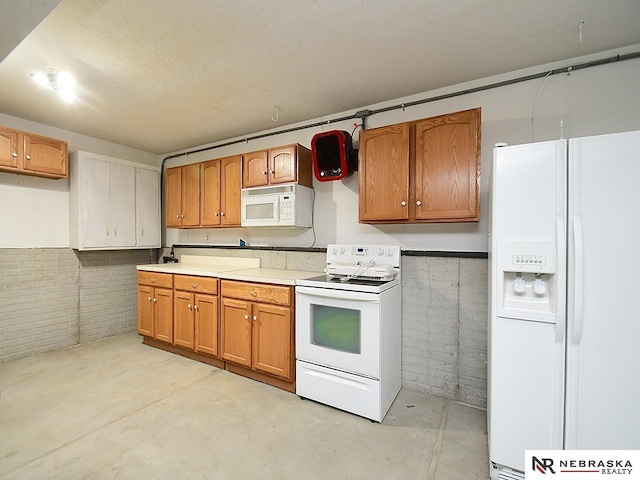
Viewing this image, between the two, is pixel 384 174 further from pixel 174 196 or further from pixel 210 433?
pixel 174 196

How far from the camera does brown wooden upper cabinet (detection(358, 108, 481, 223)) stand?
2100 millimetres

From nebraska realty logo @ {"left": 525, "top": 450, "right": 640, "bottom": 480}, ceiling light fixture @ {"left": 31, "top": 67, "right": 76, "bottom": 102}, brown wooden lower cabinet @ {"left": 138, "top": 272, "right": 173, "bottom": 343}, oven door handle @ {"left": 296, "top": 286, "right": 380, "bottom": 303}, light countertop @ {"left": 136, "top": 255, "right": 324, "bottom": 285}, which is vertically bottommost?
nebraska realty logo @ {"left": 525, "top": 450, "right": 640, "bottom": 480}

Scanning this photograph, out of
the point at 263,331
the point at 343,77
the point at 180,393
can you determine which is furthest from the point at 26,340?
the point at 343,77

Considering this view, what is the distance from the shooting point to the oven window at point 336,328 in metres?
2.21

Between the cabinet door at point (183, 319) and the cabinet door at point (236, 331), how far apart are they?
0.47 metres

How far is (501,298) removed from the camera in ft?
5.16

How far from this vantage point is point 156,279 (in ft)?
11.3

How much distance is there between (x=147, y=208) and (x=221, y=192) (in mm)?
1434

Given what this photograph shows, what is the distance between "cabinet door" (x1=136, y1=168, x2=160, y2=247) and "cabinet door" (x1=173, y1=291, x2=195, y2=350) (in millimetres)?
1320

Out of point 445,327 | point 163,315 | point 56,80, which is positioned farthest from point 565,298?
point 56,80

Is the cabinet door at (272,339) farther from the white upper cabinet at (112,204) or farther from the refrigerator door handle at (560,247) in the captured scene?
the white upper cabinet at (112,204)

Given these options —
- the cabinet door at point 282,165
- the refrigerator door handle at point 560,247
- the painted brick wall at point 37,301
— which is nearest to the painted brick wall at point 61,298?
the painted brick wall at point 37,301

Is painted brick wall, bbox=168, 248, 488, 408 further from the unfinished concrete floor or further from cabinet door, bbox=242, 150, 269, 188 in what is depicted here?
cabinet door, bbox=242, 150, 269, 188

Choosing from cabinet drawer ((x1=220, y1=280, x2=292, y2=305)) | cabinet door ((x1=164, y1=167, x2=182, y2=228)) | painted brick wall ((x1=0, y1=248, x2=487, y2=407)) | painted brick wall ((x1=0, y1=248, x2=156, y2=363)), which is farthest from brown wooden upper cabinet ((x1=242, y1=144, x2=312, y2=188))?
painted brick wall ((x1=0, y1=248, x2=156, y2=363))
